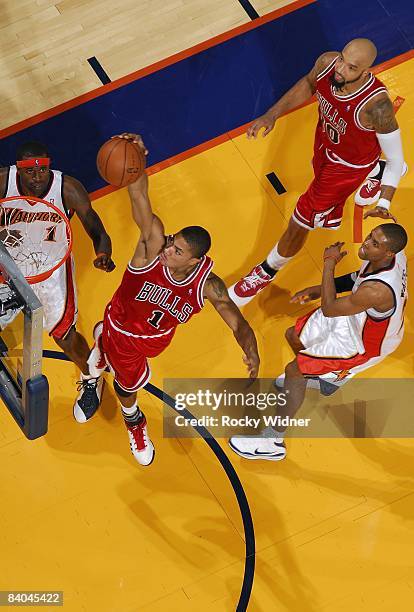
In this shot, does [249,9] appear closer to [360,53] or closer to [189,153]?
[189,153]

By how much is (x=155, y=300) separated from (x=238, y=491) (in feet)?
5.19

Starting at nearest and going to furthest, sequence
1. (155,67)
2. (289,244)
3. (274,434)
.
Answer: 1. (274,434)
2. (289,244)
3. (155,67)

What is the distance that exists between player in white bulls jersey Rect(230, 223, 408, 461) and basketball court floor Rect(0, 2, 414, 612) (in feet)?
1.09

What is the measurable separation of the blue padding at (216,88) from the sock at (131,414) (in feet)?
6.86

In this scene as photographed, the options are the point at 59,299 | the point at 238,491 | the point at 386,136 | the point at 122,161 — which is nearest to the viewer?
the point at 122,161

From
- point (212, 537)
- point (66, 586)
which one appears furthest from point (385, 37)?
point (66, 586)

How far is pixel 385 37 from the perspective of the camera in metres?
8.34

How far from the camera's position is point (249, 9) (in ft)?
28.0

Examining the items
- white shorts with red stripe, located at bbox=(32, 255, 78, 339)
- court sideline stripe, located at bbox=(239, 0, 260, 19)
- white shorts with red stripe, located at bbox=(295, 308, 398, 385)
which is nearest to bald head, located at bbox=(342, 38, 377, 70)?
white shorts with red stripe, located at bbox=(295, 308, 398, 385)

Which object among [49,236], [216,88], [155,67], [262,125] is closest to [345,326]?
[262,125]

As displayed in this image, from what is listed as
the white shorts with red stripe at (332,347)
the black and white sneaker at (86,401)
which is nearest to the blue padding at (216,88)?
the black and white sneaker at (86,401)

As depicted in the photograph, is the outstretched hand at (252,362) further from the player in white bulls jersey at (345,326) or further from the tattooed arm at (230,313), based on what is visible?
the player in white bulls jersey at (345,326)

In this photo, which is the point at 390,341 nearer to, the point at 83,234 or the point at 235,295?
the point at 235,295

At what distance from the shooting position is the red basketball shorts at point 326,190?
21.8ft
